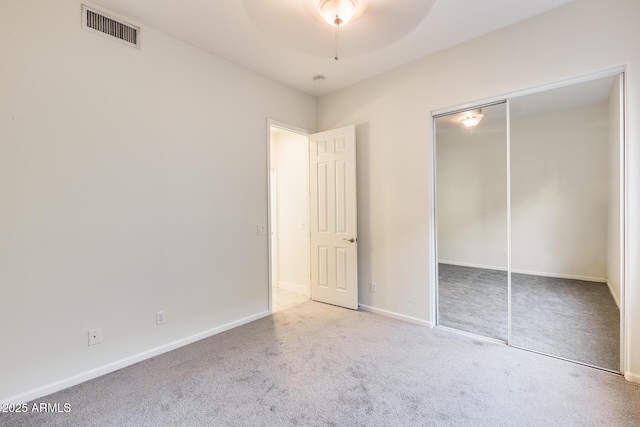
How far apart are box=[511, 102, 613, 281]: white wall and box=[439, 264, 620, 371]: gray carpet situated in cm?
17

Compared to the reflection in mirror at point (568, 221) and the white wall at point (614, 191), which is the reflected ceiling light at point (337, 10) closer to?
the reflection in mirror at point (568, 221)

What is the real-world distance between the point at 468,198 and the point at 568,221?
35.6 inches

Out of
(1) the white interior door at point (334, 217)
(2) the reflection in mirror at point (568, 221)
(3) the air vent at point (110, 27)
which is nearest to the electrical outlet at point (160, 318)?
(1) the white interior door at point (334, 217)

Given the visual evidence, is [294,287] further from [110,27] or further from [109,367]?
[110,27]

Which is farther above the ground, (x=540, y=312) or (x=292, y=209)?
(x=292, y=209)

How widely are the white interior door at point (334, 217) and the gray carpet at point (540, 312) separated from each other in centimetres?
117

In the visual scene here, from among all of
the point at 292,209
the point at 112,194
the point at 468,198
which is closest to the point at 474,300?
the point at 468,198

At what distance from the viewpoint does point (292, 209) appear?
4.74m

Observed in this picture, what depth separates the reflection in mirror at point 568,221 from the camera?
93.9 inches

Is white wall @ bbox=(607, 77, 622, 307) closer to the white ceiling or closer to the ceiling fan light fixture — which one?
the white ceiling

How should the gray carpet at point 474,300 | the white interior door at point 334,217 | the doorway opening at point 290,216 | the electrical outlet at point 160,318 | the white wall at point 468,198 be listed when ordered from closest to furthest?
the electrical outlet at point 160,318, the gray carpet at point 474,300, the white wall at point 468,198, the white interior door at point 334,217, the doorway opening at point 290,216

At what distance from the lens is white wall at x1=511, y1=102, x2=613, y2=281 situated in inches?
97.4

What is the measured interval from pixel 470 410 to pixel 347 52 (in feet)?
10.1

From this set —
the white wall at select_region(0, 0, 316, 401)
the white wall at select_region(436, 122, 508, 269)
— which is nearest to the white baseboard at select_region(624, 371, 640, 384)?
the white wall at select_region(436, 122, 508, 269)
